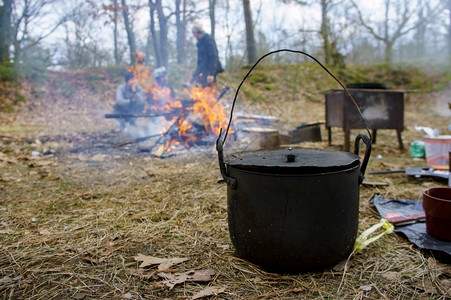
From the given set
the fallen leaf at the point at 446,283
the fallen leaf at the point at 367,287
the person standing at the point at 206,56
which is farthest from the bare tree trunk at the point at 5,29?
the fallen leaf at the point at 446,283

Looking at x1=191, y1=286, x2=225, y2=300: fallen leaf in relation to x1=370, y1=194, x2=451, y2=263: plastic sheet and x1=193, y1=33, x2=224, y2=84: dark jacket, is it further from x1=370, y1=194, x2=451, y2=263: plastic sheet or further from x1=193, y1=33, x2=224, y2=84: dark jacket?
x1=193, y1=33, x2=224, y2=84: dark jacket

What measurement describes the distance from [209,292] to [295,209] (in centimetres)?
67

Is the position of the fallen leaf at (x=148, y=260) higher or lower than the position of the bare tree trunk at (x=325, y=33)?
lower

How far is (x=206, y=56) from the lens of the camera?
7.80 metres

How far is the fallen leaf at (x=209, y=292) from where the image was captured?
5.41 ft

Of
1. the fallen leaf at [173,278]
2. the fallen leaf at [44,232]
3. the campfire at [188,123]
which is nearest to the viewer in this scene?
the fallen leaf at [173,278]

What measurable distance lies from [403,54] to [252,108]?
20799 mm

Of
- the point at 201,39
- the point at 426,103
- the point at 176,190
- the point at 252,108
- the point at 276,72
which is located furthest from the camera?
the point at 276,72

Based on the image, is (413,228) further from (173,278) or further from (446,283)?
(173,278)

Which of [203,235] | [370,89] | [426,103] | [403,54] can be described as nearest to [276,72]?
[426,103]

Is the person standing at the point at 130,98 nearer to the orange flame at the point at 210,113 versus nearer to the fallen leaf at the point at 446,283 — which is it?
the orange flame at the point at 210,113

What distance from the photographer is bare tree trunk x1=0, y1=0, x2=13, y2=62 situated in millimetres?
11758

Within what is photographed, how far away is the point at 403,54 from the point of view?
25078 millimetres

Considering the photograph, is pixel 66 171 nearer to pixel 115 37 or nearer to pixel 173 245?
pixel 173 245
